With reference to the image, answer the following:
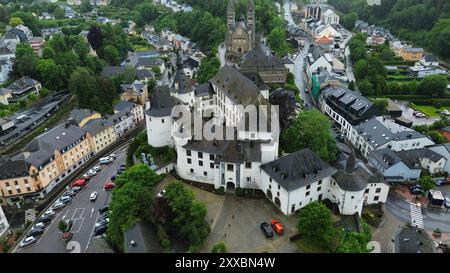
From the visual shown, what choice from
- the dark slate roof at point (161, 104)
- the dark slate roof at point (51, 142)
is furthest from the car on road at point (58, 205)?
the dark slate roof at point (161, 104)

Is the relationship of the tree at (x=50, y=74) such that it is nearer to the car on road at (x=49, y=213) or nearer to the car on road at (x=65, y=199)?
the car on road at (x=65, y=199)

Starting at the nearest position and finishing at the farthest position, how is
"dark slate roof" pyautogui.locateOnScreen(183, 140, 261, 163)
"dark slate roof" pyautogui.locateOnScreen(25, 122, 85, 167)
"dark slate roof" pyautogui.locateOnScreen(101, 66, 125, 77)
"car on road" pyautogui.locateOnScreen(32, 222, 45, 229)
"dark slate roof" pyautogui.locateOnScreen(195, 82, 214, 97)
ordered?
"dark slate roof" pyautogui.locateOnScreen(183, 140, 261, 163) → "car on road" pyautogui.locateOnScreen(32, 222, 45, 229) → "dark slate roof" pyautogui.locateOnScreen(25, 122, 85, 167) → "dark slate roof" pyautogui.locateOnScreen(195, 82, 214, 97) → "dark slate roof" pyautogui.locateOnScreen(101, 66, 125, 77)

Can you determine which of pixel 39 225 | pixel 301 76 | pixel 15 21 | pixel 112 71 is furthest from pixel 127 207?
pixel 15 21

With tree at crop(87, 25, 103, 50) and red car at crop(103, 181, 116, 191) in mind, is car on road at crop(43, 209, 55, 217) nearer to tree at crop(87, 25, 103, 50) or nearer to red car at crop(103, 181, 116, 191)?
red car at crop(103, 181, 116, 191)

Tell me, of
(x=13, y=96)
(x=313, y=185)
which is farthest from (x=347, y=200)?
(x=13, y=96)

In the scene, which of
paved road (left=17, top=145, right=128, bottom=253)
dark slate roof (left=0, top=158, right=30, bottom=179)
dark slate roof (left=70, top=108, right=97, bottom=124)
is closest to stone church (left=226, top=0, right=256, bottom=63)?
dark slate roof (left=70, top=108, right=97, bottom=124)

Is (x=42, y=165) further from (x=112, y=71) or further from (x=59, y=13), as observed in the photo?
(x=59, y=13)

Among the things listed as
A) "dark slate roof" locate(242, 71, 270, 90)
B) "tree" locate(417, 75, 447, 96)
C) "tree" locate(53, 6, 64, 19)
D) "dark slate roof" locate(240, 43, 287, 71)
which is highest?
"tree" locate(53, 6, 64, 19)
